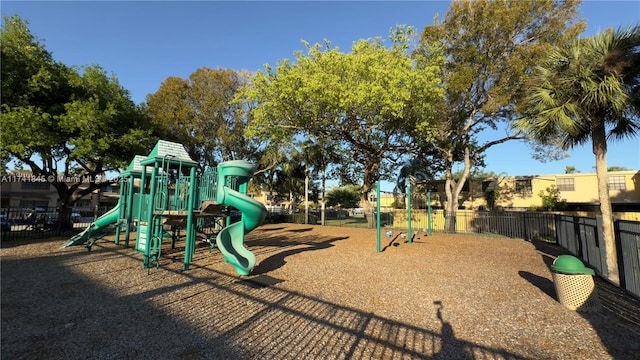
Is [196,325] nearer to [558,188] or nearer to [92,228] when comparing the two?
[92,228]

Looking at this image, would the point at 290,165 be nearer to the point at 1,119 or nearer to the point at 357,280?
the point at 1,119

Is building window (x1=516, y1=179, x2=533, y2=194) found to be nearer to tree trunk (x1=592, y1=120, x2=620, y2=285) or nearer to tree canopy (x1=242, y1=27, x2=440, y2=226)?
tree canopy (x1=242, y1=27, x2=440, y2=226)

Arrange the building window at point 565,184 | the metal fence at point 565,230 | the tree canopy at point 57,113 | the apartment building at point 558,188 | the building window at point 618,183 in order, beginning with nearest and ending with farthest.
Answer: the metal fence at point 565,230
the tree canopy at point 57,113
the apartment building at point 558,188
the building window at point 618,183
the building window at point 565,184

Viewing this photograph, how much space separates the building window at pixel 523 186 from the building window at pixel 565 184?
94.5 inches

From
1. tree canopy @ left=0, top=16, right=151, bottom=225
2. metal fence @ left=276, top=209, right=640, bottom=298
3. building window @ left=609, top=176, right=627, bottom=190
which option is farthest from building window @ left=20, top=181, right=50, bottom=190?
building window @ left=609, top=176, right=627, bottom=190

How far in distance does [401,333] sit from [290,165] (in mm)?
29133

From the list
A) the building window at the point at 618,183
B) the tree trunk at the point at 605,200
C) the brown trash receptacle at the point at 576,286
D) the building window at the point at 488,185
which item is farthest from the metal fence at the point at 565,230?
the building window at the point at 618,183

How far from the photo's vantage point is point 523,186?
97.5 feet

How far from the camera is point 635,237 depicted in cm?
564

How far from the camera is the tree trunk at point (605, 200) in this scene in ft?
24.0

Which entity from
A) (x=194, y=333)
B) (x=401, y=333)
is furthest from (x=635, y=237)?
(x=194, y=333)

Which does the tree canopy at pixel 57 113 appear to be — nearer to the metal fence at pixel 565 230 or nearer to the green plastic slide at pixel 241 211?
the green plastic slide at pixel 241 211

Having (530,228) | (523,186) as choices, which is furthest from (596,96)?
(523,186)

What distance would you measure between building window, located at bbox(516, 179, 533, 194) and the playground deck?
78.1 feet
